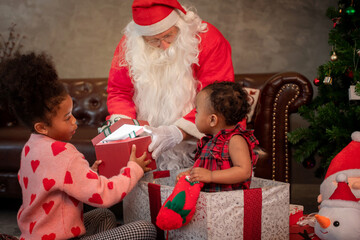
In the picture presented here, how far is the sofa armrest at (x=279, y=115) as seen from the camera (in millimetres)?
2357

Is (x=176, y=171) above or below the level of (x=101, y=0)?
below

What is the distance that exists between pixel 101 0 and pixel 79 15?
0.29 metres

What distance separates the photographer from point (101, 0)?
4074 mm

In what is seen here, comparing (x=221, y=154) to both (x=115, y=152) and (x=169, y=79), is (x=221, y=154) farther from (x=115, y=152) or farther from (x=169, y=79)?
(x=169, y=79)

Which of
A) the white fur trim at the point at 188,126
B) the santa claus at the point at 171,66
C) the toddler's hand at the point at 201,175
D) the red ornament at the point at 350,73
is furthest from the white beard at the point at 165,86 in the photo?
the red ornament at the point at 350,73

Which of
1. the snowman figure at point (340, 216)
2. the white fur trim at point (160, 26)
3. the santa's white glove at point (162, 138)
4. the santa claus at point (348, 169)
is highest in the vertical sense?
the white fur trim at point (160, 26)

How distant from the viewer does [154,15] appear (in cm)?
197

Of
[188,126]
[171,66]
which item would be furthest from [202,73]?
[188,126]

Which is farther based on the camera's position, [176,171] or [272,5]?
[272,5]

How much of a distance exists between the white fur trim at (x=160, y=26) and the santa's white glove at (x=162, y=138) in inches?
20.1

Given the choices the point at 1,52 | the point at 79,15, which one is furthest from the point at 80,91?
the point at 1,52

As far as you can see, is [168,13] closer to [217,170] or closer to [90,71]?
[217,170]

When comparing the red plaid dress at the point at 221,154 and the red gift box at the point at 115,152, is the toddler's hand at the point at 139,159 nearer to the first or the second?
the red gift box at the point at 115,152

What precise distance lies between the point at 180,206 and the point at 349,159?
2.58 feet
